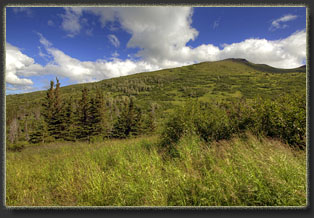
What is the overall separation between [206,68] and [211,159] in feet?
700

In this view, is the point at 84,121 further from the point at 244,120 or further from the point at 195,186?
the point at 195,186

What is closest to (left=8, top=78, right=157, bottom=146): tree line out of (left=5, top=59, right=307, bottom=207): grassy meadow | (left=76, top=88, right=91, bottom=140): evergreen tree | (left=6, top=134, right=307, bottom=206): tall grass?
(left=76, top=88, right=91, bottom=140): evergreen tree

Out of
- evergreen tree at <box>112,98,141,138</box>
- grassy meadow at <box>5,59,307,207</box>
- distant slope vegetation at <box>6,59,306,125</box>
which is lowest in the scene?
evergreen tree at <box>112,98,141,138</box>

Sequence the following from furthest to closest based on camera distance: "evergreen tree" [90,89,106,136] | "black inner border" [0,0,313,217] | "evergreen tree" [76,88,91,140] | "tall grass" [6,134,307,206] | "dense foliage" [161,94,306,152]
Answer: "evergreen tree" [90,89,106,136], "evergreen tree" [76,88,91,140], "dense foliage" [161,94,306,152], "tall grass" [6,134,307,206], "black inner border" [0,0,313,217]

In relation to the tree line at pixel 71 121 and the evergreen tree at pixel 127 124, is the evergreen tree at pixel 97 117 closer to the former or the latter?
the tree line at pixel 71 121

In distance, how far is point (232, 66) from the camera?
635ft

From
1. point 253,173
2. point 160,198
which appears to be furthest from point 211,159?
point 160,198

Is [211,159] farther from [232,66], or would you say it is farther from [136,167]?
[232,66]

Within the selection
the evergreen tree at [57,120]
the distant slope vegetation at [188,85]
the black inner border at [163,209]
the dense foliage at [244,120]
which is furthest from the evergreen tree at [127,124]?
the distant slope vegetation at [188,85]

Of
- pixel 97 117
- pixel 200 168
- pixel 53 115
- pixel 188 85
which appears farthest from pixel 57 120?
pixel 188 85

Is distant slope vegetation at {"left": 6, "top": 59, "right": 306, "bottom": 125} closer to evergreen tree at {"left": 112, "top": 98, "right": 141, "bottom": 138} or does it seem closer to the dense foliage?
evergreen tree at {"left": 112, "top": 98, "right": 141, "bottom": 138}

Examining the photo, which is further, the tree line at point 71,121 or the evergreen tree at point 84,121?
the evergreen tree at point 84,121

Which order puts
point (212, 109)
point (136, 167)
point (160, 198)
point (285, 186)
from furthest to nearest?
point (212, 109)
point (136, 167)
point (160, 198)
point (285, 186)

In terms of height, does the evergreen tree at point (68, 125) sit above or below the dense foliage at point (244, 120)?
below
